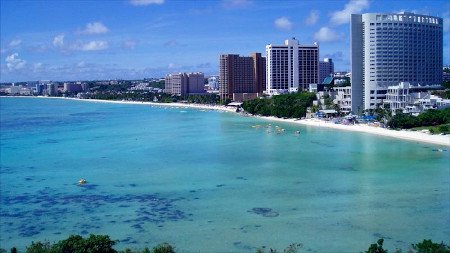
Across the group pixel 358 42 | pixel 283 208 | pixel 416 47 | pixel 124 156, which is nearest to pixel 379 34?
pixel 358 42

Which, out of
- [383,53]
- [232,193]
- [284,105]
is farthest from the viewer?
[284,105]

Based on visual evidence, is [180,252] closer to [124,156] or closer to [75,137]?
[124,156]

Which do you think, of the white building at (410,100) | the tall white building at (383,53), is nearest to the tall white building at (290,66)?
the tall white building at (383,53)

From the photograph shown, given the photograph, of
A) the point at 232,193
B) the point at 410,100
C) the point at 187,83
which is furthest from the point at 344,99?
the point at 187,83

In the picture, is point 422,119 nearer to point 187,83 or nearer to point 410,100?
point 410,100

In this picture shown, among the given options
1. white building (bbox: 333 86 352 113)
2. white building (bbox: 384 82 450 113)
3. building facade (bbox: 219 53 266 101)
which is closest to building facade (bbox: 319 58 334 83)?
building facade (bbox: 219 53 266 101)

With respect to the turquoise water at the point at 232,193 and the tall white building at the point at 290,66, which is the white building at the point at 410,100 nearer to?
the turquoise water at the point at 232,193

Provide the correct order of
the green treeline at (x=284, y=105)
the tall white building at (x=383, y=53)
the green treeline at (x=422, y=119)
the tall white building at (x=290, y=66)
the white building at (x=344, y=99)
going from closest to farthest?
1. the green treeline at (x=422, y=119)
2. the tall white building at (x=383, y=53)
3. the white building at (x=344, y=99)
4. the green treeline at (x=284, y=105)
5. the tall white building at (x=290, y=66)
